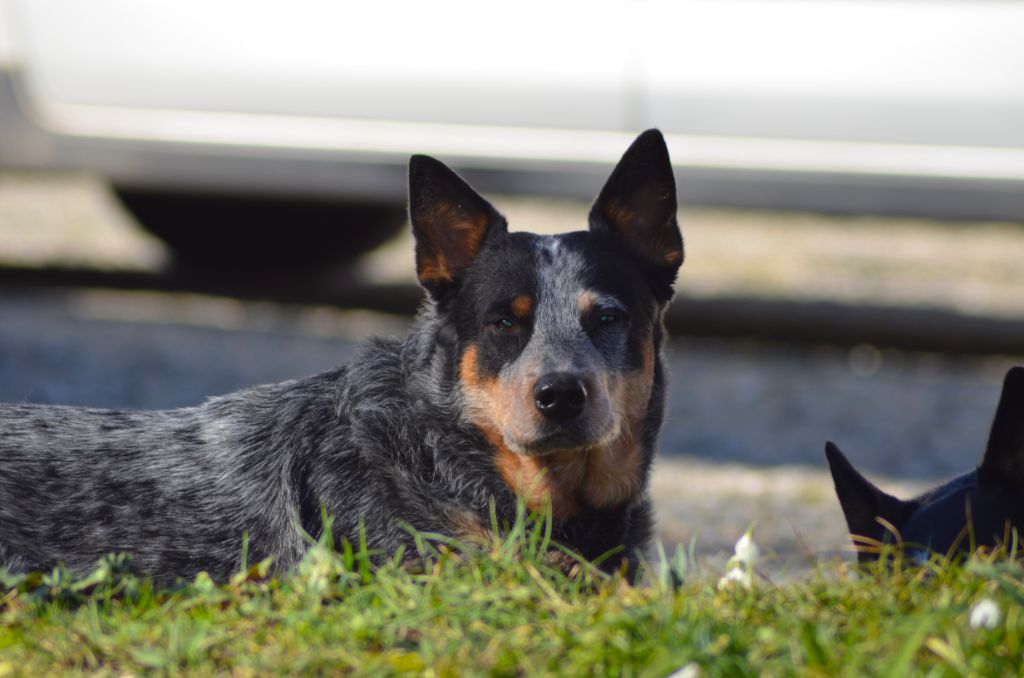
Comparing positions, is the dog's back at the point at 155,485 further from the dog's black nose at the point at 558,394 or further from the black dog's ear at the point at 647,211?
the black dog's ear at the point at 647,211

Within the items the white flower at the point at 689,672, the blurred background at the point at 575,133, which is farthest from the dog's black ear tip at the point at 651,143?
the blurred background at the point at 575,133

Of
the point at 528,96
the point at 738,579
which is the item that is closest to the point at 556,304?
the point at 738,579

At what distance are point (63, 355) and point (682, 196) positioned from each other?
3163 mm

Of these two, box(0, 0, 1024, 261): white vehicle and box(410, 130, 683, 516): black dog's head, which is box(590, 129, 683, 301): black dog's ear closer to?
box(410, 130, 683, 516): black dog's head

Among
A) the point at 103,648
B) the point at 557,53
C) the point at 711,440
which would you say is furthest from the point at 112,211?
the point at 103,648

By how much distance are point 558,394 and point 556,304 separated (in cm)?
37

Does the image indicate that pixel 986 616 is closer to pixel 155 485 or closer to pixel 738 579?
pixel 738 579

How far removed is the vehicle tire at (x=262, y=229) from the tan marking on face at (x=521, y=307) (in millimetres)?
5020

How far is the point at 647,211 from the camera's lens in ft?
12.8

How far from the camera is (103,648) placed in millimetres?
2680

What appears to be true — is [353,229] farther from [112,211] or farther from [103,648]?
[103,648]

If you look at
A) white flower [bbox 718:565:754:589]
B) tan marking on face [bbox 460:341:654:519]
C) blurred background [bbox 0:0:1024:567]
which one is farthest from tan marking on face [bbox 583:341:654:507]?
blurred background [bbox 0:0:1024:567]

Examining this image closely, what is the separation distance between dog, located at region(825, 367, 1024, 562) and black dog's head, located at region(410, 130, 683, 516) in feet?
2.05

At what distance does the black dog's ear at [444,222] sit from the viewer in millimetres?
3758
